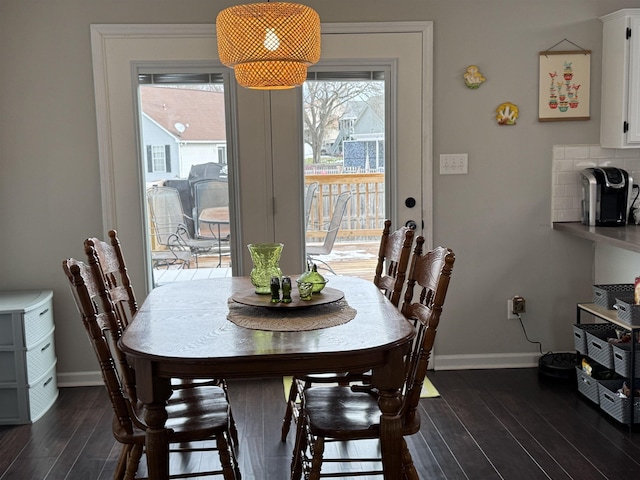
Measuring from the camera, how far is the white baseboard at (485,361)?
4508 millimetres

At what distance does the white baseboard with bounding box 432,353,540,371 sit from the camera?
4508 mm

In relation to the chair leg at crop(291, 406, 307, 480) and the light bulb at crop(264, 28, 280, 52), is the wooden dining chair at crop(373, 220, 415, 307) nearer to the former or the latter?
the chair leg at crop(291, 406, 307, 480)

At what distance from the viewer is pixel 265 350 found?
231 centimetres

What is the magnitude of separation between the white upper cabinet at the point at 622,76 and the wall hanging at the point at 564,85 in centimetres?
11

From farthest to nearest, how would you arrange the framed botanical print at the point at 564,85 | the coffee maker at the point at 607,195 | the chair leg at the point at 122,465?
the framed botanical print at the point at 564,85
the coffee maker at the point at 607,195
the chair leg at the point at 122,465

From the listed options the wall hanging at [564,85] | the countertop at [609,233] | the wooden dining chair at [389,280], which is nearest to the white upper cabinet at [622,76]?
the wall hanging at [564,85]

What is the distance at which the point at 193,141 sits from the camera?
13.9 ft

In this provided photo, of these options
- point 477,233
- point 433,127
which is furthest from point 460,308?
point 433,127

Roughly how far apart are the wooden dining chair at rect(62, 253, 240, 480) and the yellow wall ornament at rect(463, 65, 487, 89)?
236 centimetres

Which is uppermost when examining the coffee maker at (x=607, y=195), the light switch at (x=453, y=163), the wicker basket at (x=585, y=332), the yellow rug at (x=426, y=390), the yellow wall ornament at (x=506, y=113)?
the yellow wall ornament at (x=506, y=113)

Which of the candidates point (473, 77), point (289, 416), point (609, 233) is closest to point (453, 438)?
point (289, 416)

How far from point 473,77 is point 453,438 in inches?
79.6

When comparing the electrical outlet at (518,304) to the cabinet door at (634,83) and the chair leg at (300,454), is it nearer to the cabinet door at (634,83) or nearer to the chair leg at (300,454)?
the cabinet door at (634,83)

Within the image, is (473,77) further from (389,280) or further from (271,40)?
(271,40)
